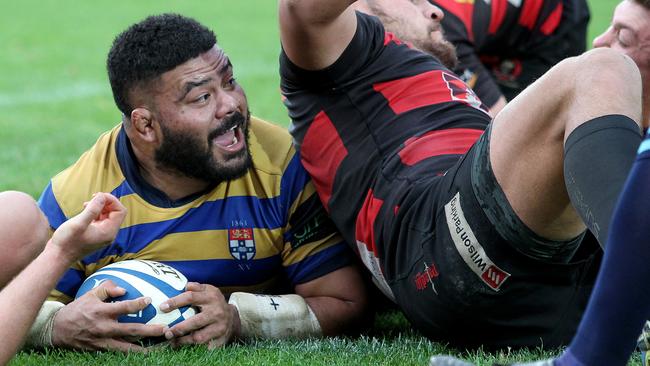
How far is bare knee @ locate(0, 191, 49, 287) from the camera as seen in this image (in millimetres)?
3527

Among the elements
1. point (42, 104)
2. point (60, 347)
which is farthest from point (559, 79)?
point (42, 104)

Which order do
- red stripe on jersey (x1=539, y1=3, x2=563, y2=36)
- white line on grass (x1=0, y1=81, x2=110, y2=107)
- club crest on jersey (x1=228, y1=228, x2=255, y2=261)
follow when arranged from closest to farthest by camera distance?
club crest on jersey (x1=228, y1=228, x2=255, y2=261) < red stripe on jersey (x1=539, y1=3, x2=563, y2=36) < white line on grass (x1=0, y1=81, x2=110, y2=107)

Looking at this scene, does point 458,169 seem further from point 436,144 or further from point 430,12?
point 430,12

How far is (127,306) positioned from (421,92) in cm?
132

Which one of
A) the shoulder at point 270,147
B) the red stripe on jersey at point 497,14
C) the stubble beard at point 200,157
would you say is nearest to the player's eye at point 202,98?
the stubble beard at point 200,157

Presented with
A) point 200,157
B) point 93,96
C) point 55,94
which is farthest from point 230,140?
point 55,94

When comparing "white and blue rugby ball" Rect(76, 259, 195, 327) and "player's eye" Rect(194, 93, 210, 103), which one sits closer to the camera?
"white and blue rugby ball" Rect(76, 259, 195, 327)

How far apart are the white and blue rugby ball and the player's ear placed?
1.52 ft

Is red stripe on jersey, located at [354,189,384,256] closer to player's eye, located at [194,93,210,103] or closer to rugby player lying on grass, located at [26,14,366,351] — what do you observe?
rugby player lying on grass, located at [26,14,366,351]

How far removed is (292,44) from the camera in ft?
12.8

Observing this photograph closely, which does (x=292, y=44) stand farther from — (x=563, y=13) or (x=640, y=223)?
(x=563, y=13)

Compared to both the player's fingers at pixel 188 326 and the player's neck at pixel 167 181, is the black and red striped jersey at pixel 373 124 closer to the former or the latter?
the player's neck at pixel 167 181

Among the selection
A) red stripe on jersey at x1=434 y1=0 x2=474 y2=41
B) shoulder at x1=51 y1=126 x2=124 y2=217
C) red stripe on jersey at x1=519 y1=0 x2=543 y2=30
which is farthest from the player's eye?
red stripe on jersey at x1=519 y1=0 x2=543 y2=30

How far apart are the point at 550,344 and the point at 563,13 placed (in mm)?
4233
